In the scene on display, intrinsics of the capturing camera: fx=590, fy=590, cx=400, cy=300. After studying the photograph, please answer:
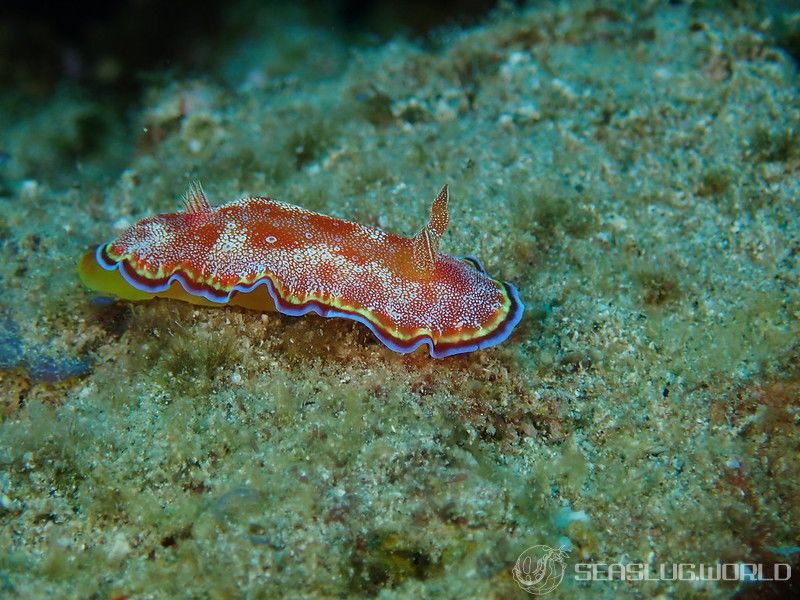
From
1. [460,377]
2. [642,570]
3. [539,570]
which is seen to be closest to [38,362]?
[460,377]

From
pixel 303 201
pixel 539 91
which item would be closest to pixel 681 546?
pixel 303 201

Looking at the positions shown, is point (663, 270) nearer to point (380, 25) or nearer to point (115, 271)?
point (115, 271)

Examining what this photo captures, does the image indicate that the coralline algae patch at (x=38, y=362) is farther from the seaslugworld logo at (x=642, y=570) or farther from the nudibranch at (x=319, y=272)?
the seaslugworld logo at (x=642, y=570)

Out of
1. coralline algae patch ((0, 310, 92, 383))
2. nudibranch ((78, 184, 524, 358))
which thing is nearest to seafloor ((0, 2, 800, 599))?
coralline algae patch ((0, 310, 92, 383))

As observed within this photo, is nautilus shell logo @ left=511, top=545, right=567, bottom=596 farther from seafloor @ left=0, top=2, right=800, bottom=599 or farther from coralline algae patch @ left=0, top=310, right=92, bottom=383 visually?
coralline algae patch @ left=0, top=310, right=92, bottom=383

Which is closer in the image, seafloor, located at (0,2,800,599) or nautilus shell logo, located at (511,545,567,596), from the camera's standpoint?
nautilus shell logo, located at (511,545,567,596)

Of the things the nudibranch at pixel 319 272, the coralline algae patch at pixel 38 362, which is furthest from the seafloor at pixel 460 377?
the nudibranch at pixel 319 272
